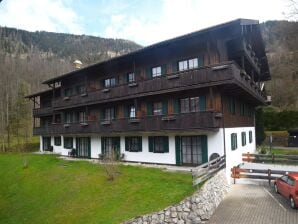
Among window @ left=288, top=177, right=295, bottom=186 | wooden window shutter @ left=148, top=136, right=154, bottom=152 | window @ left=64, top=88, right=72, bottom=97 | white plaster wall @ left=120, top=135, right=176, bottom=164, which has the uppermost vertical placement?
window @ left=64, top=88, right=72, bottom=97

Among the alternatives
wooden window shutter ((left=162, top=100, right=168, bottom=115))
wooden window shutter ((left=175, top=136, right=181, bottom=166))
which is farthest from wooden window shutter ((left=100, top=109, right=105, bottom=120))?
wooden window shutter ((left=175, top=136, right=181, bottom=166))

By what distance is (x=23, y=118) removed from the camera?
5697 centimetres

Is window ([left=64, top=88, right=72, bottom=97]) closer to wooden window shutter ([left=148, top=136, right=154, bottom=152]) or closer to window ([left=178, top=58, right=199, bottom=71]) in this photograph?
wooden window shutter ([left=148, top=136, right=154, bottom=152])

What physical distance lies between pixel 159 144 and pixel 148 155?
1.55 metres

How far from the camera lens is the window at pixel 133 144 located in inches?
1001

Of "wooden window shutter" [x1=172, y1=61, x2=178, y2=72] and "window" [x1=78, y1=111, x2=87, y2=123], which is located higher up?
"wooden window shutter" [x1=172, y1=61, x2=178, y2=72]

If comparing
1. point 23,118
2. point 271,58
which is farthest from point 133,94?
point 271,58

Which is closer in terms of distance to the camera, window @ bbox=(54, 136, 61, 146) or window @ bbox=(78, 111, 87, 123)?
window @ bbox=(78, 111, 87, 123)

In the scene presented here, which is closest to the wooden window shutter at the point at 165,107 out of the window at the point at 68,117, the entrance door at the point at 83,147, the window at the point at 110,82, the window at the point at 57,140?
the window at the point at 110,82

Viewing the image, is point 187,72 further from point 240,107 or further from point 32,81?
point 32,81

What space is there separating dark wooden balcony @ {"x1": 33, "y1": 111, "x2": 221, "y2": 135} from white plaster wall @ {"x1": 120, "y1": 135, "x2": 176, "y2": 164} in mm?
1525

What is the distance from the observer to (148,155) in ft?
80.7

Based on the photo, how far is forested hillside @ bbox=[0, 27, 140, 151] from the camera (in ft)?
177

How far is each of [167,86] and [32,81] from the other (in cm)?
7157
